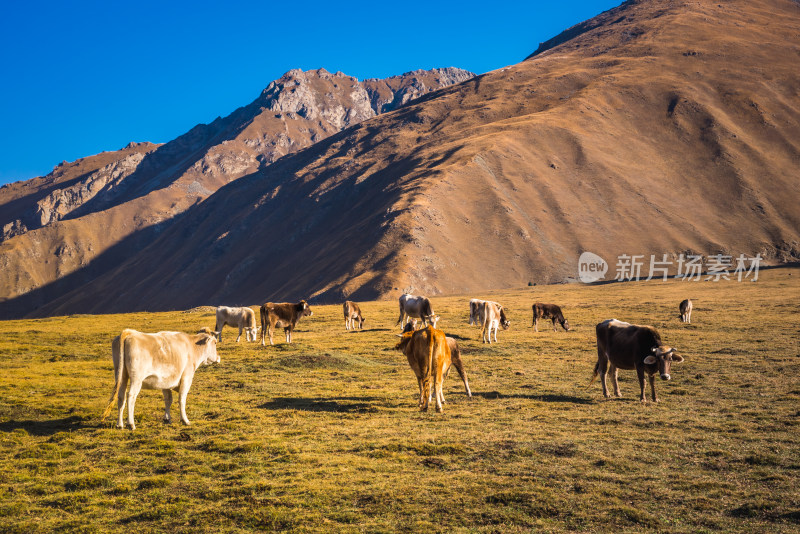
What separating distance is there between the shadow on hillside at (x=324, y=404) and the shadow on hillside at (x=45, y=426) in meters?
5.58

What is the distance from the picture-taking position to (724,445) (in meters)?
14.5

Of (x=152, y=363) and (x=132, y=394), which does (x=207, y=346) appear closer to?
(x=152, y=363)

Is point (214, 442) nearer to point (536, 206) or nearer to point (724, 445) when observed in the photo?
point (724, 445)

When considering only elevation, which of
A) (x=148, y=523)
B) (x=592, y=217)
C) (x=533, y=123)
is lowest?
(x=148, y=523)

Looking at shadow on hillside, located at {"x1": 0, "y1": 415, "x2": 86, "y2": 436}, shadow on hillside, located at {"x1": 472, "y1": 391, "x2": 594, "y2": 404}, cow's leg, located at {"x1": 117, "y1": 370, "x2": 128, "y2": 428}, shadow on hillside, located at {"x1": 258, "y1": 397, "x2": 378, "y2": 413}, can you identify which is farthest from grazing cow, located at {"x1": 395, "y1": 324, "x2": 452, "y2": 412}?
shadow on hillside, located at {"x1": 0, "y1": 415, "x2": 86, "y2": 436}

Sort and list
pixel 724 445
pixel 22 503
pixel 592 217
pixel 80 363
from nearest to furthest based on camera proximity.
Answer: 1. pixel 22 503
2. pixel 724 445
3. pixel 80 363
4. pixel 592 217

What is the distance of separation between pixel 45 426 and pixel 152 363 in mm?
4304

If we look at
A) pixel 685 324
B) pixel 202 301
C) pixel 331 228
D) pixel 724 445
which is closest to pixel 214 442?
pixel 724 445

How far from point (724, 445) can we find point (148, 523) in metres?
13.0

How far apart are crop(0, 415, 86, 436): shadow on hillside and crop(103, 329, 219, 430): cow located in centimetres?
144

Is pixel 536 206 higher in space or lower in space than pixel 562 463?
higher

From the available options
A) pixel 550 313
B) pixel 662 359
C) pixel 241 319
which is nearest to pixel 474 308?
pixel 550 313

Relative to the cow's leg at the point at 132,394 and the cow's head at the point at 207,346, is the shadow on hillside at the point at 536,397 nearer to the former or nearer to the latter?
the cow's head at the point at 207,346

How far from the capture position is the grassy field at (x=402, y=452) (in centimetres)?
1055
